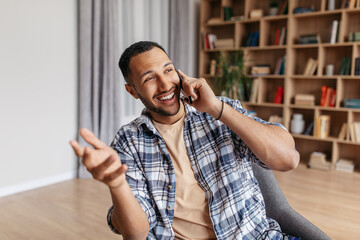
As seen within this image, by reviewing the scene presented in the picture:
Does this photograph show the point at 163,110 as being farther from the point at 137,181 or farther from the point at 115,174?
the point at 115,174

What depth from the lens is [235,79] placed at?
4.30 meters

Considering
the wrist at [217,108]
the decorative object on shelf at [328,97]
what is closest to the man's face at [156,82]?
the wrist at [217,108]

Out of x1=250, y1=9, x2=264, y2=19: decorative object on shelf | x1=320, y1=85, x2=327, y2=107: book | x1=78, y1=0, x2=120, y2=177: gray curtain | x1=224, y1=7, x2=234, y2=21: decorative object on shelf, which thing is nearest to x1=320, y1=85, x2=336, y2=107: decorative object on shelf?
x1=320, y1=85, x2=327, y2=107: book

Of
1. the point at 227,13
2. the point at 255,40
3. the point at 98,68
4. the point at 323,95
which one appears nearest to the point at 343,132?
the point at 323,95

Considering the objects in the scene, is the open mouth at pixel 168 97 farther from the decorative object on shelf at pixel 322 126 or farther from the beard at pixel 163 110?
the decorative object on shelf at pixel 322 126

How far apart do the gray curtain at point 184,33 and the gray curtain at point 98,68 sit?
106cm

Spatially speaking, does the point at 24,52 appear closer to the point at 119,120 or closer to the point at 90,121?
the point at 90,121

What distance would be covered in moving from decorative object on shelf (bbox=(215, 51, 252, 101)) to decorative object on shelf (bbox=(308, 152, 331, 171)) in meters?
1.14

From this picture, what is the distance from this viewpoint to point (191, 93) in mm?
1122

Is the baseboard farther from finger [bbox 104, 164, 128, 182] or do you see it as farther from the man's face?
finger [bbox 104, 164, 128, 182]

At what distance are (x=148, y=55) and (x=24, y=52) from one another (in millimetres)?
2196

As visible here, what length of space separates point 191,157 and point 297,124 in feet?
10.7

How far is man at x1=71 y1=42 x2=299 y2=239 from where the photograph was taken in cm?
111

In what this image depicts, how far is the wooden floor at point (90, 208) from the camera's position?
7.56 feet
